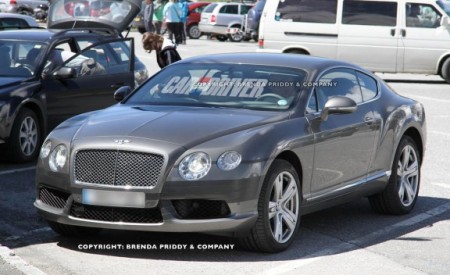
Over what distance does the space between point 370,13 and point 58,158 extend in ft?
55.7

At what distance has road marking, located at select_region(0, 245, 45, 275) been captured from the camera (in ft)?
22.0

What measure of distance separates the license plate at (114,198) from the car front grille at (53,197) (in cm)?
27

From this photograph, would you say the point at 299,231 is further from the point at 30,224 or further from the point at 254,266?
the point at 30,224

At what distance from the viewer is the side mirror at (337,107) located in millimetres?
7969

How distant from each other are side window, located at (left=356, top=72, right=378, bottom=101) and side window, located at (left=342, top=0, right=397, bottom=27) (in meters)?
14.4

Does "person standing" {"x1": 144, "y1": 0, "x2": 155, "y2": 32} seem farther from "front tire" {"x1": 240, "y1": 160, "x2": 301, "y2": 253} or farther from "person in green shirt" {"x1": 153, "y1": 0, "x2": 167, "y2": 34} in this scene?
"front tire" {"x1": 240, "y1": 160, "x2": 301, "y2": 253}

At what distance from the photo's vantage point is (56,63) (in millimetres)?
12570

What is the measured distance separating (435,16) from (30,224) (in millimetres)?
16820

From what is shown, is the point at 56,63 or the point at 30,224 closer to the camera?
the point at 30,224

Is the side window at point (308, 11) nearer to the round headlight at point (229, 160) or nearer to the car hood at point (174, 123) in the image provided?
the car hood at point (174, 123)

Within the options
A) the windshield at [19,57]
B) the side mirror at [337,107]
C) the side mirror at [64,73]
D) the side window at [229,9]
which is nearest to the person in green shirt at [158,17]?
the side window at [229,9]

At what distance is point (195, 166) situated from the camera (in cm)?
699

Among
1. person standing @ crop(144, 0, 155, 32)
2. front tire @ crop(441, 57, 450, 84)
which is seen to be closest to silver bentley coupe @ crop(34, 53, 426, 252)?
front tire @ crop(441, 57, 450, 84)

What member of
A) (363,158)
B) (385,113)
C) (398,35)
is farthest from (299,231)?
(398,35)
